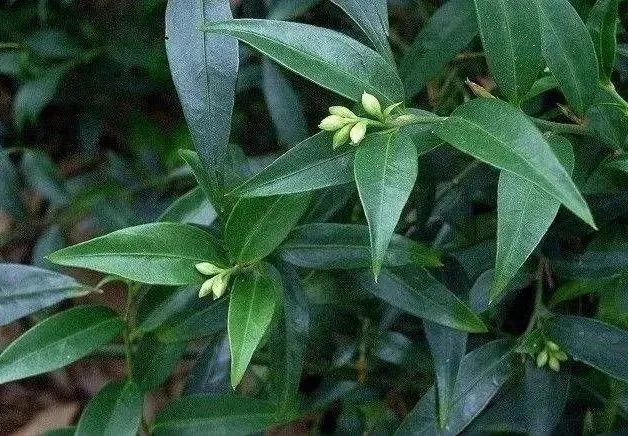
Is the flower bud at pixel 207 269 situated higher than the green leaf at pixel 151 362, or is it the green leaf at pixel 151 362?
the flower bud at pixel 207 269

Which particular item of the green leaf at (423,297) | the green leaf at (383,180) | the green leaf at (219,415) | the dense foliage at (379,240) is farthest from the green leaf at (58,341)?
the green leaf at (383,180)

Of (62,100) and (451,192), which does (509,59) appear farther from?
(62,100)

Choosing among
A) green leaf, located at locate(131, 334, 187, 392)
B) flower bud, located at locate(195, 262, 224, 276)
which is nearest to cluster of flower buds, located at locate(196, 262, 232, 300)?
flower bud, located at locate(195, 262, 224, 276)

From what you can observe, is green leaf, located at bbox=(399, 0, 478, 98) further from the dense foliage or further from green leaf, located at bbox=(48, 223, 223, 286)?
green leaf, located at bbox=(48, 223, 223, 286)

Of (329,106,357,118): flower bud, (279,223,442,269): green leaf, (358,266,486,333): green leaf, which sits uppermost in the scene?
(329,106,357,118): flower bud

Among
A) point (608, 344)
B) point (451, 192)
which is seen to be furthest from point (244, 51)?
point (608, 344)

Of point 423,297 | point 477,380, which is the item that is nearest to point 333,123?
point 423,297

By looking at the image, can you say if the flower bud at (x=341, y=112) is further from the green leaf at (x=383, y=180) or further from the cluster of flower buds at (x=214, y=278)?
the cluster of flower buds at (x=214, y=278)
